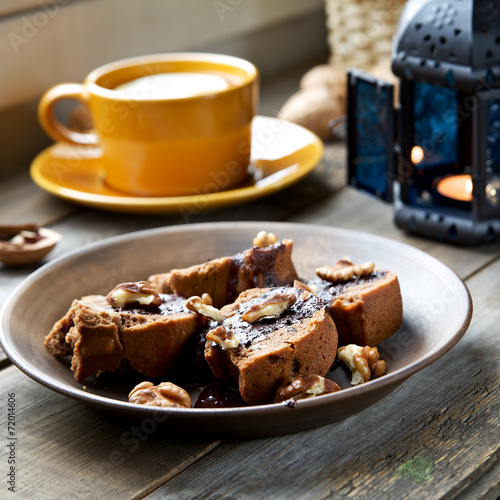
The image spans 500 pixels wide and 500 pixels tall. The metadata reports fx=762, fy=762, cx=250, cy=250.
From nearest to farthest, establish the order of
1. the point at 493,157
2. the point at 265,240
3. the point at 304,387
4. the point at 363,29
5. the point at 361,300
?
the point at 304,387, the point at 361,300, the point at 265,240, the point at 493,157, the point at 363,29

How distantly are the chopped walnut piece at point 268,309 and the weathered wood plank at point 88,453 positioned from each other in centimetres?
14

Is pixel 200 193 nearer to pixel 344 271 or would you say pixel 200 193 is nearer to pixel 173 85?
pixel 173 85

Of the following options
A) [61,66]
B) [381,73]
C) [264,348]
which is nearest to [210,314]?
[264,348]

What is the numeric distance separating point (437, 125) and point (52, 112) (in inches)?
30.0

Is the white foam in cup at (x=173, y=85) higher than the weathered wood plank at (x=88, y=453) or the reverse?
higher

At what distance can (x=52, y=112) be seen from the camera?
1.55 m

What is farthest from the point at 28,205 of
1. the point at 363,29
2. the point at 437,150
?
the point at 363,29

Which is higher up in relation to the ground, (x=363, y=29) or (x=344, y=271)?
(x=363, y=29)

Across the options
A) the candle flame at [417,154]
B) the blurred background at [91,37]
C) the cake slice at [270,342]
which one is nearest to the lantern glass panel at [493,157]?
the candle flame at [417,154]

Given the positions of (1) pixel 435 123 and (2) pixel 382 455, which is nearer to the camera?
(2) pixel 382 455

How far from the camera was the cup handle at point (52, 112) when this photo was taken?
1.50 meters

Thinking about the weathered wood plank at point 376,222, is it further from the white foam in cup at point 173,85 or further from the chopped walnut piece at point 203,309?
the chopped walnut piece at point 203,309

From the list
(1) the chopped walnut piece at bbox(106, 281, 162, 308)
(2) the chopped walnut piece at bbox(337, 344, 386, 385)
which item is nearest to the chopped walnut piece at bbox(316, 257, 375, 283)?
(2) the chopped walnut piece at bbox(337, 344, 386, 385)

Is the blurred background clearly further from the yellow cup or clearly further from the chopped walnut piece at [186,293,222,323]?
the chopped walnut piece at [186,293,222,323]
